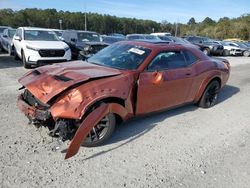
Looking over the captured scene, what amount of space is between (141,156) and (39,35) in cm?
929

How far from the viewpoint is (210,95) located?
6992 mm

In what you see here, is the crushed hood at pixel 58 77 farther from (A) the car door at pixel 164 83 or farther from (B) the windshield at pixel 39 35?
(B) the windshield at pixel 39 35

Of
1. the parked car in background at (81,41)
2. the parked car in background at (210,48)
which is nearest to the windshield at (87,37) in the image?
the parked car in background at (81,41)

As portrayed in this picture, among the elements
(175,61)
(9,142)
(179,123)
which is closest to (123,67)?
(175,61)

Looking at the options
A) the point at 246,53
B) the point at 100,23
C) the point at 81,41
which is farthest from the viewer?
the point at 100,23

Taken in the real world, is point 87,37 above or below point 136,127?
above

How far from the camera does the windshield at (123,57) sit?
5.12 meters

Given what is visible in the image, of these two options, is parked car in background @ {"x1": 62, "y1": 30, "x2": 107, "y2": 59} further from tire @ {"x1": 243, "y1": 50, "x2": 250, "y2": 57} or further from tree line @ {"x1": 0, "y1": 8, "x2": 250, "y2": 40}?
tree line @ {"x1": 0, "y1": 8, "x2": 250, "y2": 40}

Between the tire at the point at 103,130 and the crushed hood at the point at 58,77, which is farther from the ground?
the crushed hood at the point at 58,77

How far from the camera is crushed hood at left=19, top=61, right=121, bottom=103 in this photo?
4.17 metres

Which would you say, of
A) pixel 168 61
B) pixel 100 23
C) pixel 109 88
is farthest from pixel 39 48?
pixel 100 23

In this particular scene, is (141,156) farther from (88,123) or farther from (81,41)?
(81,41)

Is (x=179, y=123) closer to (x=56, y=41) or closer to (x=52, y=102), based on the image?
(x=52, y=102)

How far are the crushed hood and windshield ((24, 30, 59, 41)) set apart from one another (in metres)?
7.33
